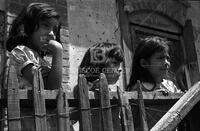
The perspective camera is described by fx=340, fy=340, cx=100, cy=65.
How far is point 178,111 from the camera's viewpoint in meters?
2.12

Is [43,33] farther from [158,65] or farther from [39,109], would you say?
[158,65]

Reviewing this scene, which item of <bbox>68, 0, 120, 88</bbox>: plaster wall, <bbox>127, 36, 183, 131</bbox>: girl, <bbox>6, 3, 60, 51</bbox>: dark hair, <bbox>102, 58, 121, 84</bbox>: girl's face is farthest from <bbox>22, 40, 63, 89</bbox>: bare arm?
<bbox>68, 0, 120, 88</bbox>: plaster wall

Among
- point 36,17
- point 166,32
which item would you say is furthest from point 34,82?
point 166,32

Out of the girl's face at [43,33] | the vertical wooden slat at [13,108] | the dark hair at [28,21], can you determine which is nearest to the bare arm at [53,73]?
the girl's face at [43,33]

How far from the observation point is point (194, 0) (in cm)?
625

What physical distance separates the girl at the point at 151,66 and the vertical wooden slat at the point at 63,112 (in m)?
1.47

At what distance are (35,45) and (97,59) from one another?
949 millimetres

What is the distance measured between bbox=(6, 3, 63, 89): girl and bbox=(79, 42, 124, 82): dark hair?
0.84 metres

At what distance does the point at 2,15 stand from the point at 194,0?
12.4 ft

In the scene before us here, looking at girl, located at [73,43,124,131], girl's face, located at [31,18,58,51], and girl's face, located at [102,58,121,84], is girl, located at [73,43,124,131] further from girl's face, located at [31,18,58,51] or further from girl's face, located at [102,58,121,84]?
girl's face, located at [31,18,58,51]

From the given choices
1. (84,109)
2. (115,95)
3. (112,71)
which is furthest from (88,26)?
(84,109)

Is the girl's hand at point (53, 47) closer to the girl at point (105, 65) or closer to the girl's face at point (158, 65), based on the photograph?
the girl at point (105, 65)

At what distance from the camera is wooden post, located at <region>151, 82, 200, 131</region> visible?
6.59ft

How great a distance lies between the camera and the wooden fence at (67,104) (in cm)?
170
